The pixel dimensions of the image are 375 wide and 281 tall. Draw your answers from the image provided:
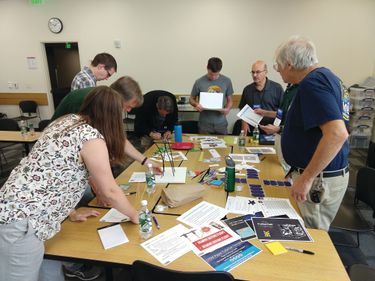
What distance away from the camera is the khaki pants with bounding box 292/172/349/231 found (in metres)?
1.63

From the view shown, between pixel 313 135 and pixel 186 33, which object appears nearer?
pixel 313 135

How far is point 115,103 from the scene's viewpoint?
1.24 metres

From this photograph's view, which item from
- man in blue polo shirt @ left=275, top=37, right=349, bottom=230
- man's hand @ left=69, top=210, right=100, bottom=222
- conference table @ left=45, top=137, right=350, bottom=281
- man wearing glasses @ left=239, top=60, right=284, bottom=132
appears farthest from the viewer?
man wearing glasses @ left=239, top=60, right=284, bottom=132

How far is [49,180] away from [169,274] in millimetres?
647

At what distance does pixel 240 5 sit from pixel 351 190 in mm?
3708

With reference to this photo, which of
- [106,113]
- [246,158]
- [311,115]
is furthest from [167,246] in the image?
[246,158]

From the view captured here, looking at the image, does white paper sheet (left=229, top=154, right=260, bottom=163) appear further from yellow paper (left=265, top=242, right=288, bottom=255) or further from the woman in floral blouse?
the woman in floral blouse

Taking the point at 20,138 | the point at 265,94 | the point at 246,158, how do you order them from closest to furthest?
the point at 246,158, the point at 265,94, the point at 20,138

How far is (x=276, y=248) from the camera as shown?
126 centimetres

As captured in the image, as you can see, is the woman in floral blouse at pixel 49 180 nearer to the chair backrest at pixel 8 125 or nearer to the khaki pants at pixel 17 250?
the khaki pants at pixel 17 250

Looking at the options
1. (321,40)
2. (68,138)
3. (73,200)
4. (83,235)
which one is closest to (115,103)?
(68,138)

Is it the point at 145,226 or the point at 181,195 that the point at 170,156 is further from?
the point at 145,226

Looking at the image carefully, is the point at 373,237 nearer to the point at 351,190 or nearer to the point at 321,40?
the point at 351,190

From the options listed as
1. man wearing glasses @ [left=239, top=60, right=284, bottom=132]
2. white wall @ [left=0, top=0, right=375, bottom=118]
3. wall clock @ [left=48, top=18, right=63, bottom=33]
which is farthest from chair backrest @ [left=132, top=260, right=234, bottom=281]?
→ wall clock @ [left=48, top=18, right=63, bottom=33]
